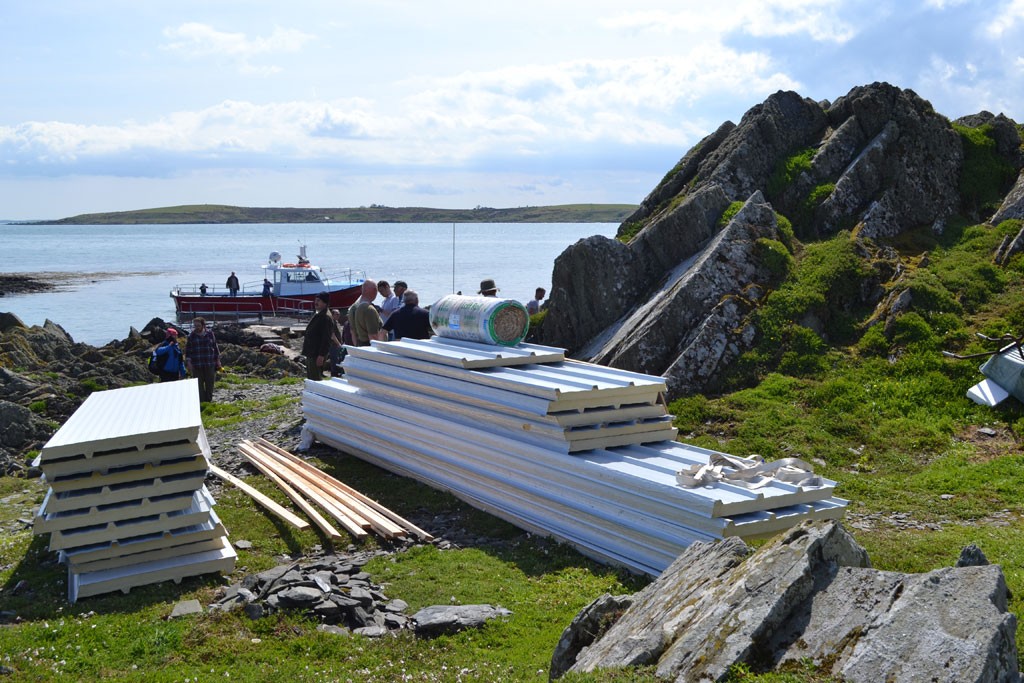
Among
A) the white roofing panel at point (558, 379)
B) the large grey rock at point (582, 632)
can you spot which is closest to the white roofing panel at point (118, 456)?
the white roofing panel at point (558, 379)

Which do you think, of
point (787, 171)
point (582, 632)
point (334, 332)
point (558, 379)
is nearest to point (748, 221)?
point (787, 171)

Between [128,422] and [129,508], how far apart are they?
111 centimetres

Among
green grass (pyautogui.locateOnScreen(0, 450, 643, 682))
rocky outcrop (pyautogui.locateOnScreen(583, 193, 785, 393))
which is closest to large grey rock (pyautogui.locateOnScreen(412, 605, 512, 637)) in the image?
green grass (pyautogui.locateOnScreen(0, 450, 643, 682))

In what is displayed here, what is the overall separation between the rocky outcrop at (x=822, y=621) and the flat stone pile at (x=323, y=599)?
245 cm

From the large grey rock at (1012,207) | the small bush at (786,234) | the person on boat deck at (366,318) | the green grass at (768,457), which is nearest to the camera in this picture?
the green grass at (768,457)

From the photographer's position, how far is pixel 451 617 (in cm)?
737

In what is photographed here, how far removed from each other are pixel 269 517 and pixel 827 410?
8.24 metres

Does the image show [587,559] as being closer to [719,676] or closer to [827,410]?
[719,676]

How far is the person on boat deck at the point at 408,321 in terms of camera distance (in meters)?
16.0

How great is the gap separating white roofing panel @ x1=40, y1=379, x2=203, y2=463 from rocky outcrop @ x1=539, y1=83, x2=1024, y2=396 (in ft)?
25.4

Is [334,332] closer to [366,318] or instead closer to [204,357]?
[366,318]

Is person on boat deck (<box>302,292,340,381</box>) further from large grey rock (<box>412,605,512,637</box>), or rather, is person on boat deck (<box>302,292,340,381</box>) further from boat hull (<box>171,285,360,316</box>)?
boat hull (<box>171,285,360,316</box>)

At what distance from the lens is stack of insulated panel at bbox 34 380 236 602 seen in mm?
8734

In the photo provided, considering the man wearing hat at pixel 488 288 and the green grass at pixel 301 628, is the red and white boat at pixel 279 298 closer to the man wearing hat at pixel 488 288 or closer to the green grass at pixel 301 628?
the man wearing hat at pixel 488 288
